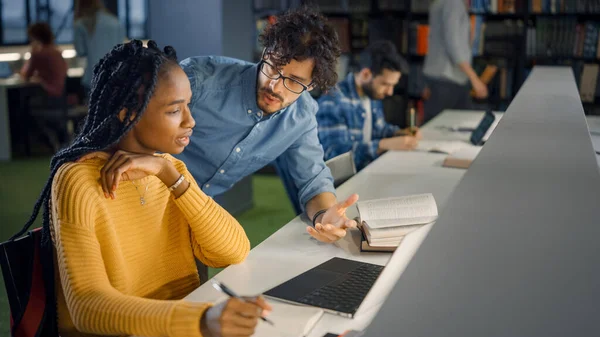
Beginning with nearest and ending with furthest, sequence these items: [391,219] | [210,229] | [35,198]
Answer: [210,229]
[391,219]
[35,198]

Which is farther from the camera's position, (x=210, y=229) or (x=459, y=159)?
(x=459, y=159)

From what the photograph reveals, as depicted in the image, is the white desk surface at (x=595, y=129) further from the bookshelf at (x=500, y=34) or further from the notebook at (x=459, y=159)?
the bookshelf at (x=500, y=34)

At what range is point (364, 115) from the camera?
129 inches

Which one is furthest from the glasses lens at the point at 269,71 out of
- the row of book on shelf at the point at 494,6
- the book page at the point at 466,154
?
the row of book on shelf at the point at 494,6

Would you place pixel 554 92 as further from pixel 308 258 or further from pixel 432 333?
pixel 432 333

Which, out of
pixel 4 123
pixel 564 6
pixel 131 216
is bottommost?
pixel 4 123

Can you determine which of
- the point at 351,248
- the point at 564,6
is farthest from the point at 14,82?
the point at 351,248

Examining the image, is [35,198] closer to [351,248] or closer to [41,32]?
[41,32]

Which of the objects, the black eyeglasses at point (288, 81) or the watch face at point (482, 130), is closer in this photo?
the black eyeglasses at point (288, 81)

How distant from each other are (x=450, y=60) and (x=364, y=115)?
7.19 feet

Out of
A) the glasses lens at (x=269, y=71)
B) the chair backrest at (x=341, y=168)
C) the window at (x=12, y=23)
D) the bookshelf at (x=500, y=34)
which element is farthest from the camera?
the window at (x=12, y=23)

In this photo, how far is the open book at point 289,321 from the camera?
1269 millimetres

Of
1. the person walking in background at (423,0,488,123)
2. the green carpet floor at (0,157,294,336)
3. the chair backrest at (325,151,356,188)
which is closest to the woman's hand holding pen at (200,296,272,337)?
the chair backrest at (325,151,356,188)

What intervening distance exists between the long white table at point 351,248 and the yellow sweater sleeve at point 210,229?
0.14ft
